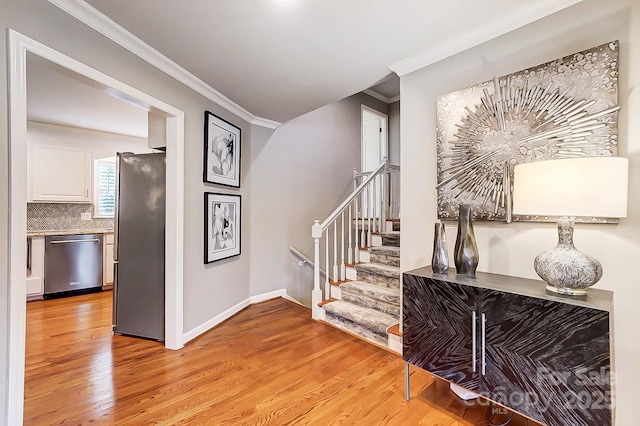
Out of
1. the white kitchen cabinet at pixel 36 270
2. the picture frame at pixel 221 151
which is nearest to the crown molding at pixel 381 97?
the picture frame at pixel 221 151

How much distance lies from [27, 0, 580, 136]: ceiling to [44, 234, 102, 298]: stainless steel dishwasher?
2.27 meters

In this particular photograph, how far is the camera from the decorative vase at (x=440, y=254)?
1872mm

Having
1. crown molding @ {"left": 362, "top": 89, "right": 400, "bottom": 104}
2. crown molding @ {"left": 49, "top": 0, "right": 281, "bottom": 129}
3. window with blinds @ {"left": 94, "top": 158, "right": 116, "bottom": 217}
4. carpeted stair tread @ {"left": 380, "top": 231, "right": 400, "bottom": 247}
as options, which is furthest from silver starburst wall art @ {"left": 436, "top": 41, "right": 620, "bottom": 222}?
window with blinds @ {"left": 94, "top": 158, "right": 116, "bottom": 217}

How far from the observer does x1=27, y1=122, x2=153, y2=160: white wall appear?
4207mm

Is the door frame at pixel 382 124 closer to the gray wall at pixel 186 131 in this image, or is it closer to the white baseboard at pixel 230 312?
the gray wall at pixel 186 131

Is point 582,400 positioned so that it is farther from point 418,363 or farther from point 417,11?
point 417,11

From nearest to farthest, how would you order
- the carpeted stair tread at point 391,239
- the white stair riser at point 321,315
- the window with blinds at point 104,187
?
the white stair riser at point 321,315, the carpeted stair tread at point 391,239, the window with blinds at point 104,187

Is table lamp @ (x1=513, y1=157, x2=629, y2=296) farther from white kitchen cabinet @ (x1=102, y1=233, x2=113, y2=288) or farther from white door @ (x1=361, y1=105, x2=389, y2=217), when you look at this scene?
white kitchen cabinet @ (x1=102, y1=233, x2=113, y2=288)

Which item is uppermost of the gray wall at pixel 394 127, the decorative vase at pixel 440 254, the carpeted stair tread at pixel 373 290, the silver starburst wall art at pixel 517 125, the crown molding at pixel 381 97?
the crown molding at pixel 381 97

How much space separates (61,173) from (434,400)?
18.3 feet

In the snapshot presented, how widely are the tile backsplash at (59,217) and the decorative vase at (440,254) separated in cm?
523

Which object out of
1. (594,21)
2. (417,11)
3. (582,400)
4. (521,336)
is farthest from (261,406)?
(594,21)

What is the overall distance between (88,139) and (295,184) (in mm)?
3412

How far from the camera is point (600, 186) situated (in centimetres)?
122
